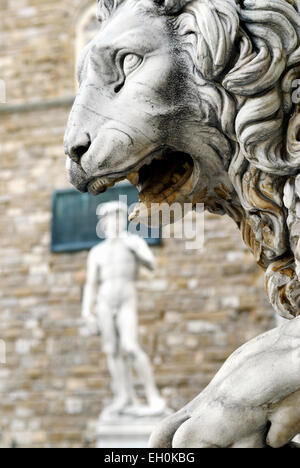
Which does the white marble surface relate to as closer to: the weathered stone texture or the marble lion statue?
the marble lion statue

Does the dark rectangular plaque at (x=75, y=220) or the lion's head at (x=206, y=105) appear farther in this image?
the dark rectangular plaque at (x=75, y=220)

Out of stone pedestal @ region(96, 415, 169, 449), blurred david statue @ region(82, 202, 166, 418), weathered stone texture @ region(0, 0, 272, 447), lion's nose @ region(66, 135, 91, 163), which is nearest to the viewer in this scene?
lion's nose @ region(66, 135, 91, 163)

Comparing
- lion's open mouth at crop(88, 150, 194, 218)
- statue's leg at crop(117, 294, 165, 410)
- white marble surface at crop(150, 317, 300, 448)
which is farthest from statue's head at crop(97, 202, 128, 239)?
white marble surface at crop(150, 317, 300, 448)

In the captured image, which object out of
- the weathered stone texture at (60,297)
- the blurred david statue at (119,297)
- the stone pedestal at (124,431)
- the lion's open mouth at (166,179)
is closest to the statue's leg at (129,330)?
the blurred david statue at (119,297)

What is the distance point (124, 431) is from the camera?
827cm

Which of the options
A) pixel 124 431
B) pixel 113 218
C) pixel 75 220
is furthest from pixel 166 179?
pixel 75 220

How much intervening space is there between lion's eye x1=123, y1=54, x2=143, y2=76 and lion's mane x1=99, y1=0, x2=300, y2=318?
0.16 ft

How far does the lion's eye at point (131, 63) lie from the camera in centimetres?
103

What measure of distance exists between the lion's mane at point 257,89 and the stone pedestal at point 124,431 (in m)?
7.24

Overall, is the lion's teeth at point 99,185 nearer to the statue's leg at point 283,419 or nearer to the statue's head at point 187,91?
the statue's head at point 187,91

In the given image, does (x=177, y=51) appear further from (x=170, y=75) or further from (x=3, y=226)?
(x=3, y=226)

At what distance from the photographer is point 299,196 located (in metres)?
0.97

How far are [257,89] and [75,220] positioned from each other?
10.2 metres

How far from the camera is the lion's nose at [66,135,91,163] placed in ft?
3.35
